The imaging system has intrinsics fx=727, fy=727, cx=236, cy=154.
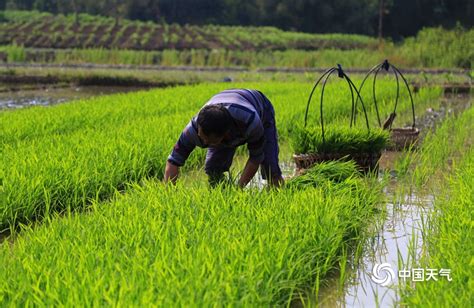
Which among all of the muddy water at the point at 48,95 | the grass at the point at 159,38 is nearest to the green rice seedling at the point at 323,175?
the muddy water at the point at 48,95

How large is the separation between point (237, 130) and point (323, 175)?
901mm

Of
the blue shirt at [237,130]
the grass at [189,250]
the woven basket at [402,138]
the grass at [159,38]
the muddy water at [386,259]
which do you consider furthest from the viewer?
the grass at [159,38]

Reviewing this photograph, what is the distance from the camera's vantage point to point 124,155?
15.6 feet

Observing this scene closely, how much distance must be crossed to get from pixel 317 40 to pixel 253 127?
28.6 metres

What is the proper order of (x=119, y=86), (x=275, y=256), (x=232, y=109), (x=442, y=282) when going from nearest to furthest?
(x=442, y=282)
(x=275, y=256)
(x=232, y=109)
(x=119, y=86)

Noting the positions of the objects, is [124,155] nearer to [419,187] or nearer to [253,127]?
[253,127]

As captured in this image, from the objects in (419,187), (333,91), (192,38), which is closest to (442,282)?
(419,187)

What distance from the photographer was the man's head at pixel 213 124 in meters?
3.11

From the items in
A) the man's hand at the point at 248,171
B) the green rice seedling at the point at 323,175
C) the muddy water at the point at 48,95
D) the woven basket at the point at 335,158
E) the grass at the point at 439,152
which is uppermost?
the man's hand at the point at 248,171

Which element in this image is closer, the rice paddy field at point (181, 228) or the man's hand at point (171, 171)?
the rice paddy field at point (181, 228)

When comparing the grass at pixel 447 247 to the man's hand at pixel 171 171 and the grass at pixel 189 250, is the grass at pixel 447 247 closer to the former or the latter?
the grass at pixel 189 250

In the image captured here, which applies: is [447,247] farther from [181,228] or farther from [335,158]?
[335,158]

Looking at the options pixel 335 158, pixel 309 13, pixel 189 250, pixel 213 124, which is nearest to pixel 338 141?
pixel 335 158

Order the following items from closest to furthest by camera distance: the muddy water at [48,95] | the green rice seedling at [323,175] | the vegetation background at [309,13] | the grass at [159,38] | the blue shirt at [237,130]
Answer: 1. the blue shirt at [237,130]
2. the green rice seedling at [323,175]
3. the muddy water at [48,95]
4. the grass at [159,38]
5. the vegetation background at [309,13]
